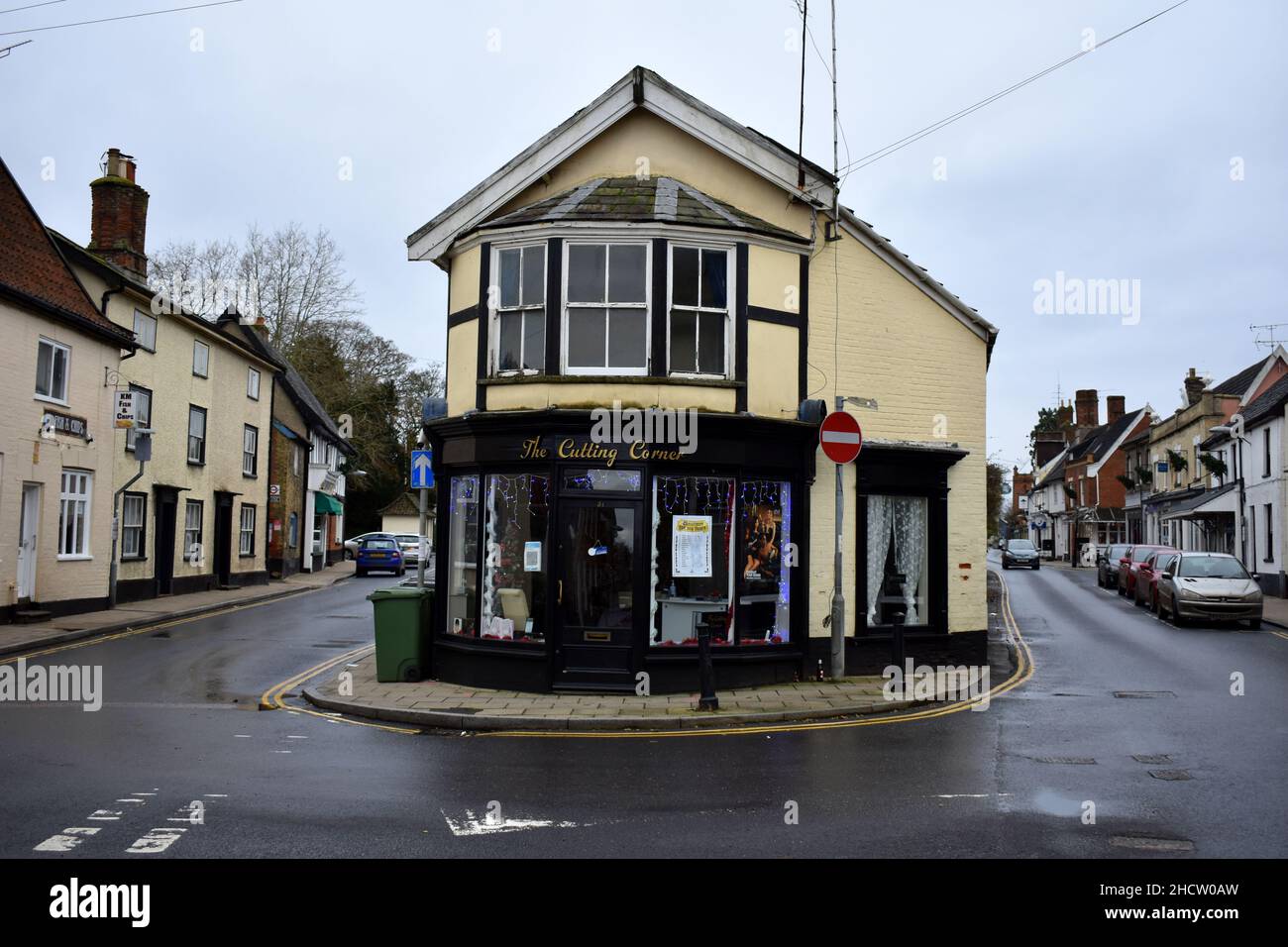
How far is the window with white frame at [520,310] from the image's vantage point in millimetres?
13898

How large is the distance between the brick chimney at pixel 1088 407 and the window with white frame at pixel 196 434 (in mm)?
76890

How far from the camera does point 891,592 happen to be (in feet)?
51.0

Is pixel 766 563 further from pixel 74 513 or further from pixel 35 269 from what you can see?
pixel 35 269

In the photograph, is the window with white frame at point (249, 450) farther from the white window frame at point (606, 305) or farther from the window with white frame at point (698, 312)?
the window with white frame at point (698, 312)

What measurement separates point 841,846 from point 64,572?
20.9m

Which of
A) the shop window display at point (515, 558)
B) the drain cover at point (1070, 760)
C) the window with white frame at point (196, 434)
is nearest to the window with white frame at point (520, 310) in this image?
the shop window display at point (515, 558)

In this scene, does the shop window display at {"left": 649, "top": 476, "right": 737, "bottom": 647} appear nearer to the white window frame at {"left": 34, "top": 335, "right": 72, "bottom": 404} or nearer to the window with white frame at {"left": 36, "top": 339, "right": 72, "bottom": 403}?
the white window frame at {"left": 34, "top": 335, "right": 72, "bottom": 404}

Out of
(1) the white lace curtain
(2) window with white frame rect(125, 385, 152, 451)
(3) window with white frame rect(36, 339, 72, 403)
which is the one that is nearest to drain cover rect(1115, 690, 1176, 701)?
(1) the white lace curtain

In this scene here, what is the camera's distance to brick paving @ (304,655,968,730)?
37.1 feet

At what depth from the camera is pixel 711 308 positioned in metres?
14.0

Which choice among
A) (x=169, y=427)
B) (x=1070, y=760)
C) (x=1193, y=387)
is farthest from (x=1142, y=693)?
(x=1193, y=387)

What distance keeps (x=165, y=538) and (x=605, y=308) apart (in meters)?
19.7

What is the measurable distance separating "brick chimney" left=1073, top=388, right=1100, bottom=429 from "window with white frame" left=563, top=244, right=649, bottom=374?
84.4 metres

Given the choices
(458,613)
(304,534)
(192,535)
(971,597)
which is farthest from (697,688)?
(304,534)
